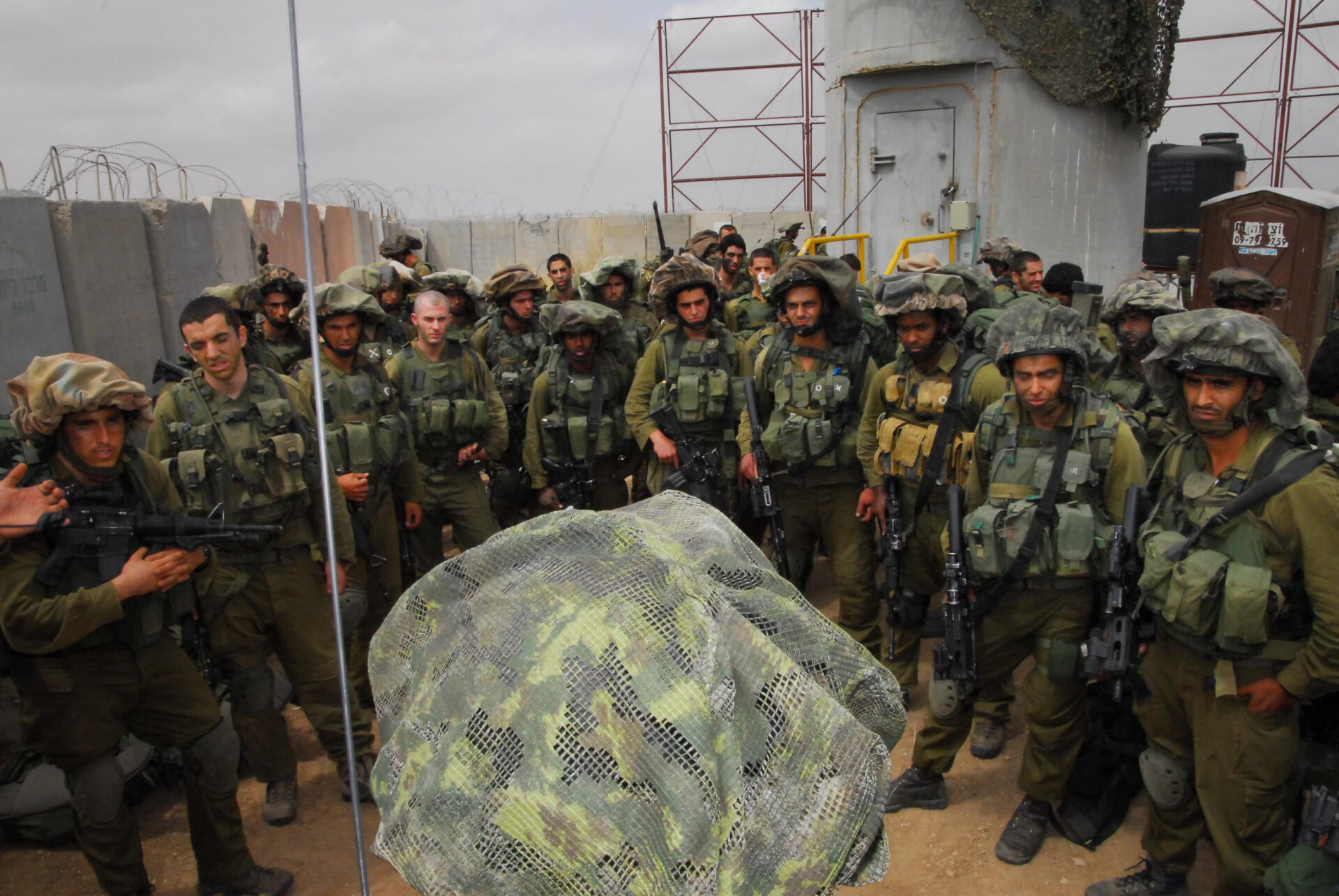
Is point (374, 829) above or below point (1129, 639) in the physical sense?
below

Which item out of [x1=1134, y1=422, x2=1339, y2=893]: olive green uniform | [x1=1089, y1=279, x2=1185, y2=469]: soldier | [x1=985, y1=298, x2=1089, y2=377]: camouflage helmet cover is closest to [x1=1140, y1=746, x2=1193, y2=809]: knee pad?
[x1=1134, y1=422, x2=1339, y2=893]: olive green uniform

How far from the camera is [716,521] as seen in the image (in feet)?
6.72

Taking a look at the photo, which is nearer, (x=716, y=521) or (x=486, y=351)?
(x=716, y=521)

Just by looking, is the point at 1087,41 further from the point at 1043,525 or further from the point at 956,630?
the point at 956,630

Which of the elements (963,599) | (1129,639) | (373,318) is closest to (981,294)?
(963,599)

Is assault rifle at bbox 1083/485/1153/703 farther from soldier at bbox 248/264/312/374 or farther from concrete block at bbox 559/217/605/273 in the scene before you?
concrete block at bbox 559/217/605/273

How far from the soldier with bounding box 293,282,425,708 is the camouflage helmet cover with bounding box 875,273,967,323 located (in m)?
2.54

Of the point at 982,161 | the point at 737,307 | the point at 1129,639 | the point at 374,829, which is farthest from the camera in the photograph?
the point at 982,161

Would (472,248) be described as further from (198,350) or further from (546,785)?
(546,785)

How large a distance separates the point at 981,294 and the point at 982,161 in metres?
4.03

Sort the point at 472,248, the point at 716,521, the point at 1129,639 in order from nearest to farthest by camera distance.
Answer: the point at 716,521, the point at 1129,639, the point at 472,248

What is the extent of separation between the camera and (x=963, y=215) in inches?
358

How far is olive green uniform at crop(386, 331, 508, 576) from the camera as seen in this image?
5.57 m

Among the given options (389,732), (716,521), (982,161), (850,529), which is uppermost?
(982,161)
